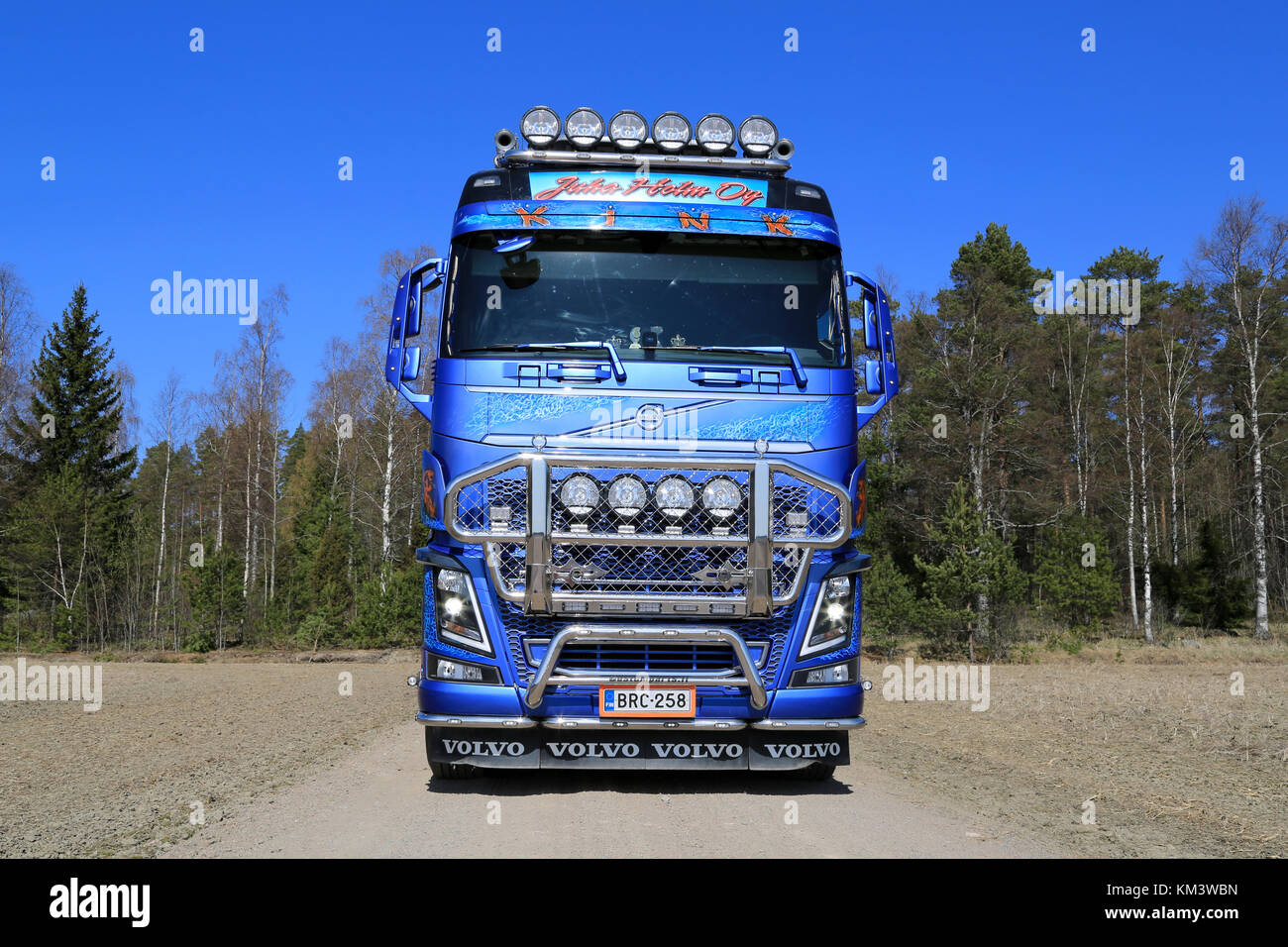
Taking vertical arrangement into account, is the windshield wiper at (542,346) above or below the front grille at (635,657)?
above

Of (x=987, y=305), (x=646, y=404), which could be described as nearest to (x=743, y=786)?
(x=646, y=404)

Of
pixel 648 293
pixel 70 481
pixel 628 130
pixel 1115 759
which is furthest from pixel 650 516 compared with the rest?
pixel 70 481

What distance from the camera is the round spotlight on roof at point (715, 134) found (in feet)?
24.7

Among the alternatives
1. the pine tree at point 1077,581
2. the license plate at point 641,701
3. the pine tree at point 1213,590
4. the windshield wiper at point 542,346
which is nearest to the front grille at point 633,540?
the license plate at point 641,701

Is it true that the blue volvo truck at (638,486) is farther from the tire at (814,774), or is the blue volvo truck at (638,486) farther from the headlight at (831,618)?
the tire at (814,774)

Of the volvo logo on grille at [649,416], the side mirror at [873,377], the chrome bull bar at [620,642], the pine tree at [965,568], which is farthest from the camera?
the pine tree at [965,568]

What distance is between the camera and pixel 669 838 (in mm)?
5613

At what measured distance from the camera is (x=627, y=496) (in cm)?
627

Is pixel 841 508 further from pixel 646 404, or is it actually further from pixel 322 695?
pixel 322 695

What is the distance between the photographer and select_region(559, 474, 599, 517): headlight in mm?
6266

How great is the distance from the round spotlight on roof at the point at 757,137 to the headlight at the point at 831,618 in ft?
10.7

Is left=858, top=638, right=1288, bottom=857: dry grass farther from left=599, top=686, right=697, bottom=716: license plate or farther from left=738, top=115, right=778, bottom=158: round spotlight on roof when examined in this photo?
left=738, top=115, right=778, bottom=158: round spotlight on roof

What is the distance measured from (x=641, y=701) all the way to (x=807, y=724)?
108 cm

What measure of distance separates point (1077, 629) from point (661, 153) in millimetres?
26407
